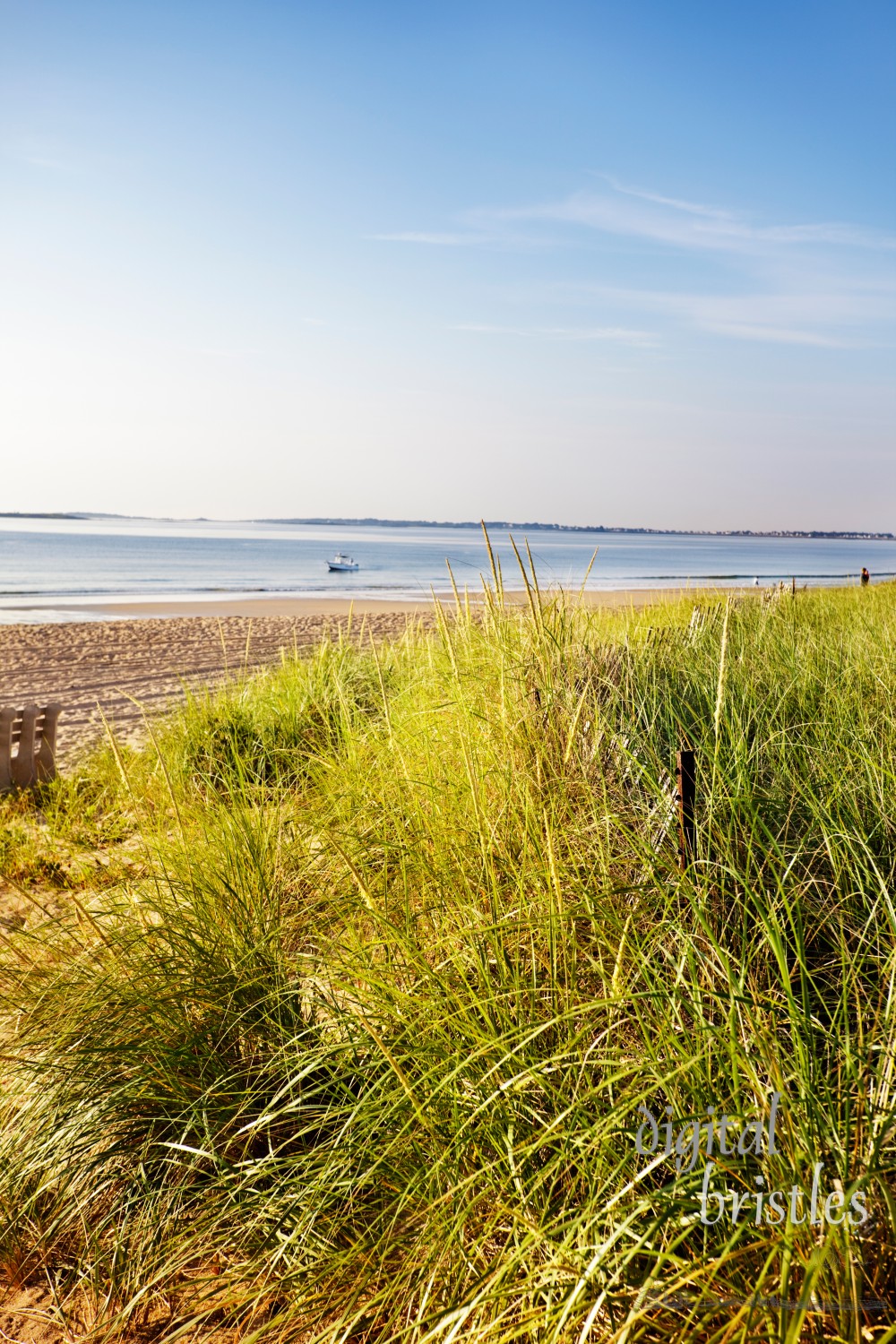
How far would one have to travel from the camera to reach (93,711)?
10.2 metres

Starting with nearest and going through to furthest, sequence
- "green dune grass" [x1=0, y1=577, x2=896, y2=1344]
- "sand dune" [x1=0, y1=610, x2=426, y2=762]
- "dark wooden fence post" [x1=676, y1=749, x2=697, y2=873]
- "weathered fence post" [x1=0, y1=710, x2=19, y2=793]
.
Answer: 1. "green dune grass" [x1=0, y1=577, x2=896, y2=1344]
2. "dark wooden fence post" [x1=676, y1=749, x2=697, y2=873]
3. "weathered fence post" [x1=0, y1=710, x2=19, y2=793]
4. "sand dune" [x1=0, y1=610, x2=426, y2=762]

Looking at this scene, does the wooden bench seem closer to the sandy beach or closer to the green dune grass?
the sandy beach

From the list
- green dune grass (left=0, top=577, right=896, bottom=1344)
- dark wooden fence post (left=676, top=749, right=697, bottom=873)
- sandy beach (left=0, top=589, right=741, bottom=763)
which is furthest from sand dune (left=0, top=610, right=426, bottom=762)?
dark wooden fence post (left=676, top=749, right=697, bottom=873)

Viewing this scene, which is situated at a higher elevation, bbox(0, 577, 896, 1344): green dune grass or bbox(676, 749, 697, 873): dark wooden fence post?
bbox(676, 749, 697, 873): dark wooden fence post

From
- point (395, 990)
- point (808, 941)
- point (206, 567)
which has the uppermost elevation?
point (206, 567)

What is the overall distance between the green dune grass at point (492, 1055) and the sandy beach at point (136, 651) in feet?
6.20

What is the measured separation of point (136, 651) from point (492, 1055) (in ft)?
52.2

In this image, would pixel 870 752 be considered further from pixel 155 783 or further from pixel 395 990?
pixel 155 783

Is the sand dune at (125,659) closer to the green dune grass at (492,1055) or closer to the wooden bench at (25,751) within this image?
the wooden bench at (25,751)

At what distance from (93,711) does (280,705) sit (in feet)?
17.1

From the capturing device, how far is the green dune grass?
4.59 feet

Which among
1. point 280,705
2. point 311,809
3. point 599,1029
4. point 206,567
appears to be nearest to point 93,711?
point 280,705

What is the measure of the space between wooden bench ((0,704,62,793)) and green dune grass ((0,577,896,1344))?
353 centimetres

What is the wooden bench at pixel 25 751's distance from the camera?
20.9 feet
